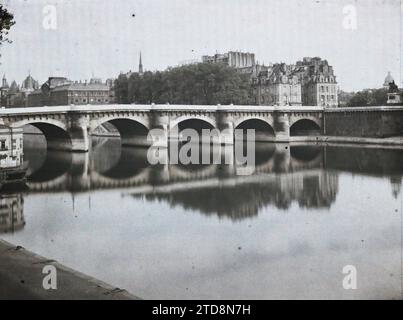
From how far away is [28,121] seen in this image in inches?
1486

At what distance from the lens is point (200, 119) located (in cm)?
4875

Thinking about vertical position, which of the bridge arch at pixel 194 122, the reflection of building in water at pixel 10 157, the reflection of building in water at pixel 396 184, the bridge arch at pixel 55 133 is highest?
the bridge arch at pixel 194 122

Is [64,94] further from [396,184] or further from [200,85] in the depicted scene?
[396,184]

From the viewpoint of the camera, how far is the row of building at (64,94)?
87562 millimetres

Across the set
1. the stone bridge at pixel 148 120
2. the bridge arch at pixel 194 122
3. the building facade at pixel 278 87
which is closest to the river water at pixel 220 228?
the stone bridge at pixel 148 120

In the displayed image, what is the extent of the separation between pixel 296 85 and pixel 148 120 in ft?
106

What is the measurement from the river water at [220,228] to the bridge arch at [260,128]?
21451mm

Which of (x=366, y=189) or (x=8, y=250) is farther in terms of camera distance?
(x=366, y=189)

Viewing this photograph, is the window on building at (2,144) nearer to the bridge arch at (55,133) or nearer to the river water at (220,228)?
the river water at (220,228)

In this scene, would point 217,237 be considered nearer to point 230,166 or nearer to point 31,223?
point 31,223

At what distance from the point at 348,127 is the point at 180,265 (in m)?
39.9

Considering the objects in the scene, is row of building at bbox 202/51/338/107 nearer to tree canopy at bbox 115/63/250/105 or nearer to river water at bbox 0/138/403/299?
tree canopy at bbox 115/63/250/105

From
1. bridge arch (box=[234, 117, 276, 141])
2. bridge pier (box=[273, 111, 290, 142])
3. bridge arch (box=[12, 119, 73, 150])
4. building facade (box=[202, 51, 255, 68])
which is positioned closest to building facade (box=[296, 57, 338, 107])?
building facade (box=[202, 51, 255, 68])
